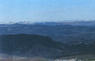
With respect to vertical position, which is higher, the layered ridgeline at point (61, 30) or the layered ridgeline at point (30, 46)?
the layered ridgeline at point (61, 30)

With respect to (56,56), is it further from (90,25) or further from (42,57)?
(90,25)

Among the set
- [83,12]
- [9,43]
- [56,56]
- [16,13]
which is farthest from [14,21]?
[83,12]

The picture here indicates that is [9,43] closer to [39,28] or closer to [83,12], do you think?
[39,28]

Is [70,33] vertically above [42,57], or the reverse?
[70,33]

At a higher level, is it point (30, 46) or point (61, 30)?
point (61, 30)

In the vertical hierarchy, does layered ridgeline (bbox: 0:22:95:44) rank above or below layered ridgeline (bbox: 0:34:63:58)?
above

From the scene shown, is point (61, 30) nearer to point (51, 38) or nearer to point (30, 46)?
point (51, 38)

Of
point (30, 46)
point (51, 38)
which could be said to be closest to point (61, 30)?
point (51, 38)

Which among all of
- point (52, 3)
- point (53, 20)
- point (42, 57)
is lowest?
point (42, 57)
